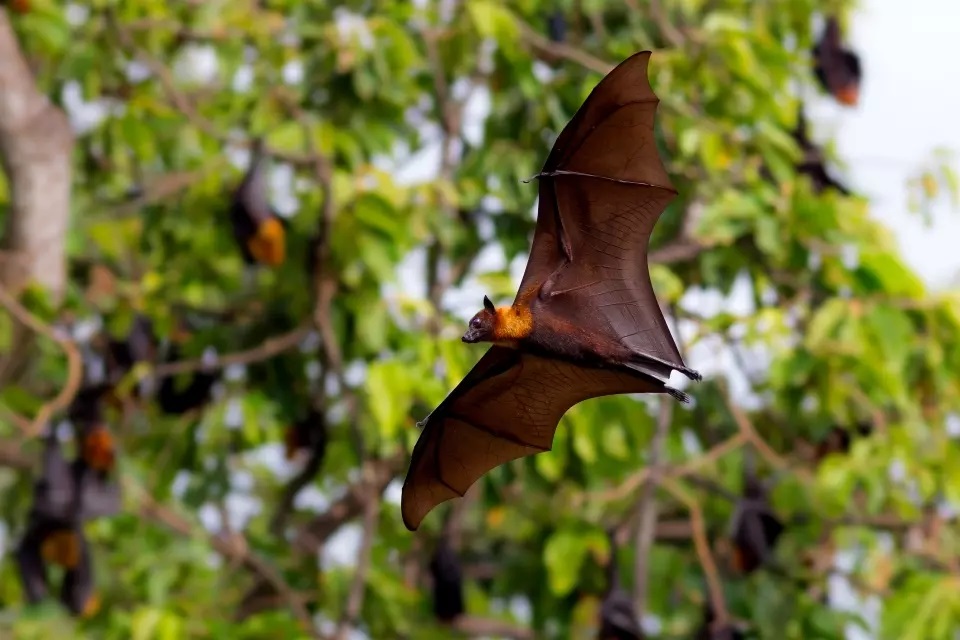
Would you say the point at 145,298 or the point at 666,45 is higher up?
the point at 666,45

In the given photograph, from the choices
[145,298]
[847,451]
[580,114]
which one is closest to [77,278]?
[145,298]

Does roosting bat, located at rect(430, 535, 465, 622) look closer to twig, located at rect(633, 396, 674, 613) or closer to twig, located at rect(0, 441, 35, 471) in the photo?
twig, located at rect(633, 396, 674, 613)

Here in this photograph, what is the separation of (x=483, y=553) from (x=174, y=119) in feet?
9.55

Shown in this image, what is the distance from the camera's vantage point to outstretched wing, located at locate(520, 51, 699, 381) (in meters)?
2.95

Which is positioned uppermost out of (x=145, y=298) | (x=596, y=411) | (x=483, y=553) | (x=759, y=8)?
(x=759, y=8)

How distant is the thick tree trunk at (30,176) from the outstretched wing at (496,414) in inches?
143

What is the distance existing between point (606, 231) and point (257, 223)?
3.39m

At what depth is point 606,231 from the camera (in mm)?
3154

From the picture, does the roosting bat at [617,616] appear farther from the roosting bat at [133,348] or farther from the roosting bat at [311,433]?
the roosting bat at [133,348]

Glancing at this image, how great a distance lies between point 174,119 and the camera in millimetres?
7852

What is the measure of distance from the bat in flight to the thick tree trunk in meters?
3.71

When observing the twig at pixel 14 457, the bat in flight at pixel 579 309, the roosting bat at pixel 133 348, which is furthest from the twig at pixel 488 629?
the bat in flight at pixel 579 309

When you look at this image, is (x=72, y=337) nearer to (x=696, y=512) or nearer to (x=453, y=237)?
(x=453, y=237)

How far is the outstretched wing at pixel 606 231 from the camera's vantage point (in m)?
2.95
